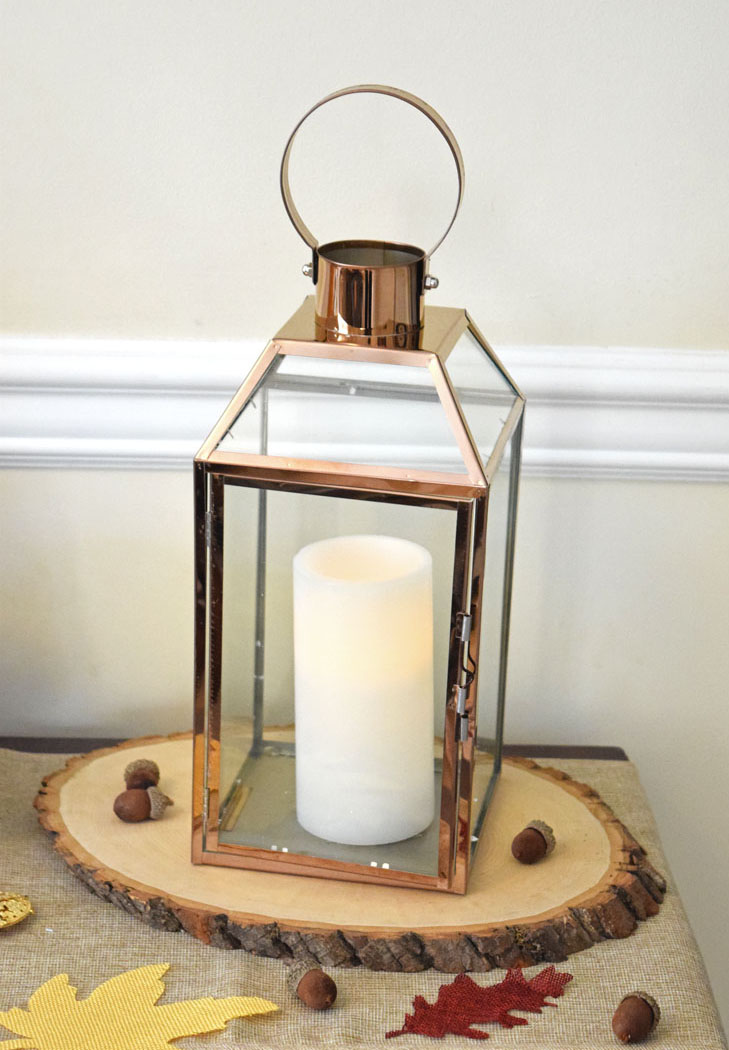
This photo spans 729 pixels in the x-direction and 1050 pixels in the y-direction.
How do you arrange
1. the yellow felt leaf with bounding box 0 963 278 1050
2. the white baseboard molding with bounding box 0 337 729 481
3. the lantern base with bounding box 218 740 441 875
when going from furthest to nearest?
the white baseboard molding with bounding box 0 337 729 481
the lantern base with bounding box 218 740 441 875
the yellow felt leaf with bounding box 0 963 278 1050

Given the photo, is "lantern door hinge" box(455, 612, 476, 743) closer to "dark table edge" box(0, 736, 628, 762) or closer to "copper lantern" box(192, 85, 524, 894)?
"copper lantern" box(192, 85, 524, 894)

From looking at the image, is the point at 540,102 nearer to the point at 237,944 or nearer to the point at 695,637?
the point at 695,637

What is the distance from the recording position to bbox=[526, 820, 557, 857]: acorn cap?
0.66 metres

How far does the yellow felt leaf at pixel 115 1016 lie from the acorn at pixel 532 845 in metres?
0.18

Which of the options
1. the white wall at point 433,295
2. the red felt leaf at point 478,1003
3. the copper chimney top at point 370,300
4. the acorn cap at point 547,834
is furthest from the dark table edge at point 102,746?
the copper chimney top at point 370,300

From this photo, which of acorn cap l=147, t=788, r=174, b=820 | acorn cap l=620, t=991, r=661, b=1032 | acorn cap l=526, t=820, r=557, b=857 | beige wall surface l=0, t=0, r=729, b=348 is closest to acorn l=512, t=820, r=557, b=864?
acorn cap l=526, t=820, r=557, b=857

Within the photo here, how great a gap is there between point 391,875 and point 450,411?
0.28m

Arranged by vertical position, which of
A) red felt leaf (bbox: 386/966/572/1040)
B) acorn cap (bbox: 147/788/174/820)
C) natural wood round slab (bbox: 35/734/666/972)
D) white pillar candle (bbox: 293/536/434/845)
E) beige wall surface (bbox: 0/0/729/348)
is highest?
beige wall surface (bbox: 0/0/729/348)

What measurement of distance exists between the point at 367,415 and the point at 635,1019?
0.35 meters

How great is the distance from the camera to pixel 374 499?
1.88 feet

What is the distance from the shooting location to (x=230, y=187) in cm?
74

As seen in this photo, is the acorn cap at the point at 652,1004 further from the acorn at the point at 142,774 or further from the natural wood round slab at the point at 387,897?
the acorn at the point at 142,774

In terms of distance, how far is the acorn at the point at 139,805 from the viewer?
2.24ft

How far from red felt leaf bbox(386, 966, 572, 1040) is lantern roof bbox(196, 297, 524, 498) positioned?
26 centimetres
